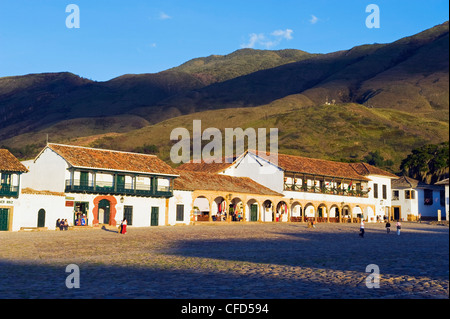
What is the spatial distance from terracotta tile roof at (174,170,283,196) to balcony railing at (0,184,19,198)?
13.4m

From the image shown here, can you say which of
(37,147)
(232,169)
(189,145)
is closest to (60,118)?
(37,147)

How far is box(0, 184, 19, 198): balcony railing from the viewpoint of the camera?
3378 centimetres

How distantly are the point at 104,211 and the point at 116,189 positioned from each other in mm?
2030

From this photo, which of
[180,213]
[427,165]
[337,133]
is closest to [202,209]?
[180,213]

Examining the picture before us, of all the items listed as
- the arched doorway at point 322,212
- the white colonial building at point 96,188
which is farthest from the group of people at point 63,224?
the arched doorway at point 322,212

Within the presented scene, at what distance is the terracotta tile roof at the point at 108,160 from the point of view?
129 ft

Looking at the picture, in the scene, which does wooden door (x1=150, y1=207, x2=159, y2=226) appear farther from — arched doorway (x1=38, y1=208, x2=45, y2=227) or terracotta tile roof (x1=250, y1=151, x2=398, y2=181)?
terracotta tile roof (x1=250, y1=151, x2=398, y2=181)

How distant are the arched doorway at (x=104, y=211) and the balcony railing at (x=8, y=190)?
7.18m

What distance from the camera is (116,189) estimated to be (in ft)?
133

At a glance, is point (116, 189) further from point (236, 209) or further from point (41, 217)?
point (236, 209)

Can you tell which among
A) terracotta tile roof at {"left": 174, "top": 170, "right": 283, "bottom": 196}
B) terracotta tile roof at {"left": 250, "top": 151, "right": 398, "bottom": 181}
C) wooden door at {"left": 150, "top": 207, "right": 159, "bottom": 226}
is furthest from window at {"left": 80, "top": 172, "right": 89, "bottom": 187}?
terracotta tile roof at {"left": 250, "top": 151, "right": 398, "bottom": 181}

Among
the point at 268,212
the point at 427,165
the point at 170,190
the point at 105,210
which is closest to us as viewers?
the point at 105,210
